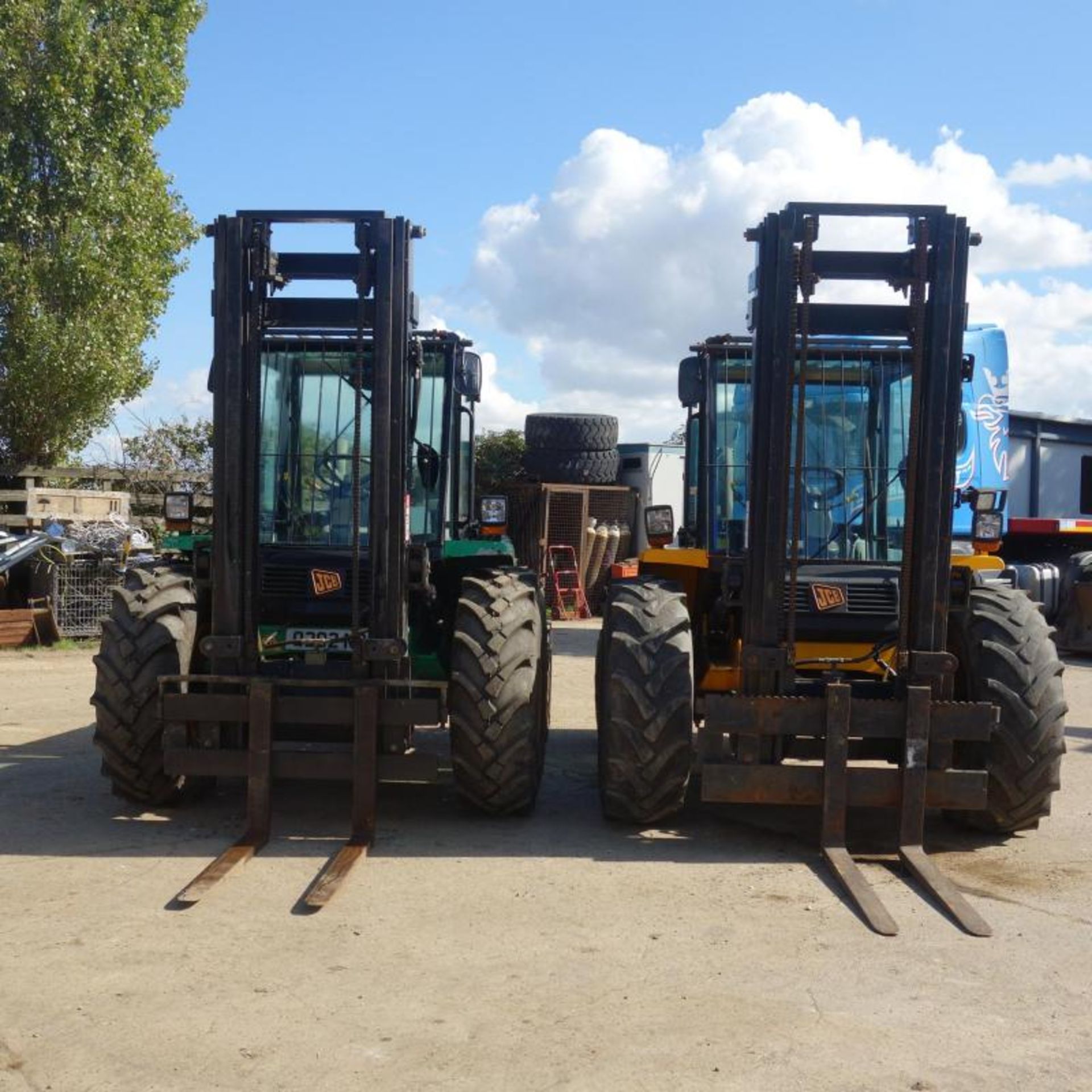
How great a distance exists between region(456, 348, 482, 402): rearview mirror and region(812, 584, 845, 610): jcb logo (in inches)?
101

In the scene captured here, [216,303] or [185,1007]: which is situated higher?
[216,303]

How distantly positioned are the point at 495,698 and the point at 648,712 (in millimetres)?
819

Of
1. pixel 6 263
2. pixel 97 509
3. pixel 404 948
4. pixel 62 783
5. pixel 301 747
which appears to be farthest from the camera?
pixel 6 263

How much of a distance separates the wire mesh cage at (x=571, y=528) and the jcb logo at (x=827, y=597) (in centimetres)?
1412

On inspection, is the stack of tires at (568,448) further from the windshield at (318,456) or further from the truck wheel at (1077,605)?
the windshield at (318,456)

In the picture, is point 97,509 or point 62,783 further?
point 97,509

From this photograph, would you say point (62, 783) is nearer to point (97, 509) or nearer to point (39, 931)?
point (39, 931)

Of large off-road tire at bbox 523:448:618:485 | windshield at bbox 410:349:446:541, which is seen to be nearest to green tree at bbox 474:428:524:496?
large off-road tire at bbox 523:448:618:485

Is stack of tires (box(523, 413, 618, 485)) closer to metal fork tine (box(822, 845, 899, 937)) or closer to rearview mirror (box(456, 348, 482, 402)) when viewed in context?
rearview mirror (box(456, 348, 482, 402))

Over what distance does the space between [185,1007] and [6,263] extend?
17401 millimetres

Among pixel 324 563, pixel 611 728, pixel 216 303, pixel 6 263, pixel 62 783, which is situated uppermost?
pixel 6 263

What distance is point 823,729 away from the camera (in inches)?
260

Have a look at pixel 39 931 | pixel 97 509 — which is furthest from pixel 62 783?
pixel 97 509

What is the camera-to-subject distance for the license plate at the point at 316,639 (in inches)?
294
